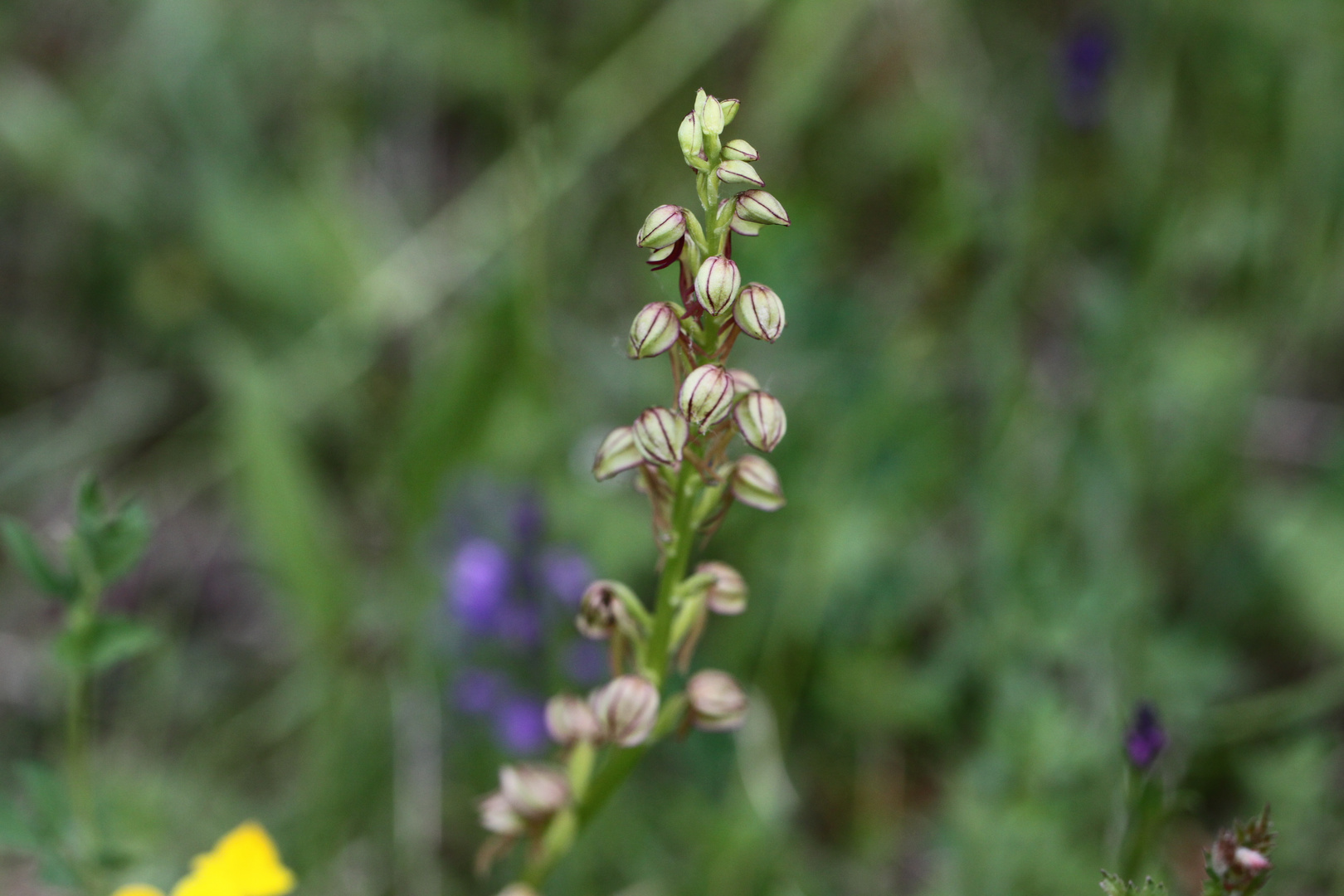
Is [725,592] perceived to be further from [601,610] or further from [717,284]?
[717,284]

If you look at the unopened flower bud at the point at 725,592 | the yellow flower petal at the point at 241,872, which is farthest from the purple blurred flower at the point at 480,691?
the unopened flower bud at the point at 725,592

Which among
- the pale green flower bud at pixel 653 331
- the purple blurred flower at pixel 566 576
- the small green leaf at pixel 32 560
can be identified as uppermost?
the purple blurred flower at pixel 566 576

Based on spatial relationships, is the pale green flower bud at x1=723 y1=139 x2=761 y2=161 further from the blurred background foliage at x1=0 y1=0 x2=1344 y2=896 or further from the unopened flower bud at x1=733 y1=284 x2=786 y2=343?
the blurred background foliage at x1=0 y1=0 x2=1344 y2=896

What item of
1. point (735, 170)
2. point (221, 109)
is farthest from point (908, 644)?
point (221, 109)

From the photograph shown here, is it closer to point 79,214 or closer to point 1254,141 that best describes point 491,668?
point 79,214

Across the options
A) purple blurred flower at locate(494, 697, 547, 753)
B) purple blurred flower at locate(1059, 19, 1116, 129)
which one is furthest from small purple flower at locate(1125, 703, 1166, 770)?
purple blurred flower at locate(1059, 19, 1116, 129)

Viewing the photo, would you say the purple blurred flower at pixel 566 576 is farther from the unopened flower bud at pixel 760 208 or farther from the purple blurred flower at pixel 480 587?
the unopened flower bud at pixel 760 208

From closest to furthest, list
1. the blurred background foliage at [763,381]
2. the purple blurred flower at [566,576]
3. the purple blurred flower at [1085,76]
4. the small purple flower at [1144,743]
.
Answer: the small purple flower at [1144,743]
the blurred background foliage at [763,381]
the purple blurred flower at [566,576]
the purple blurred flower at [1085,76]
